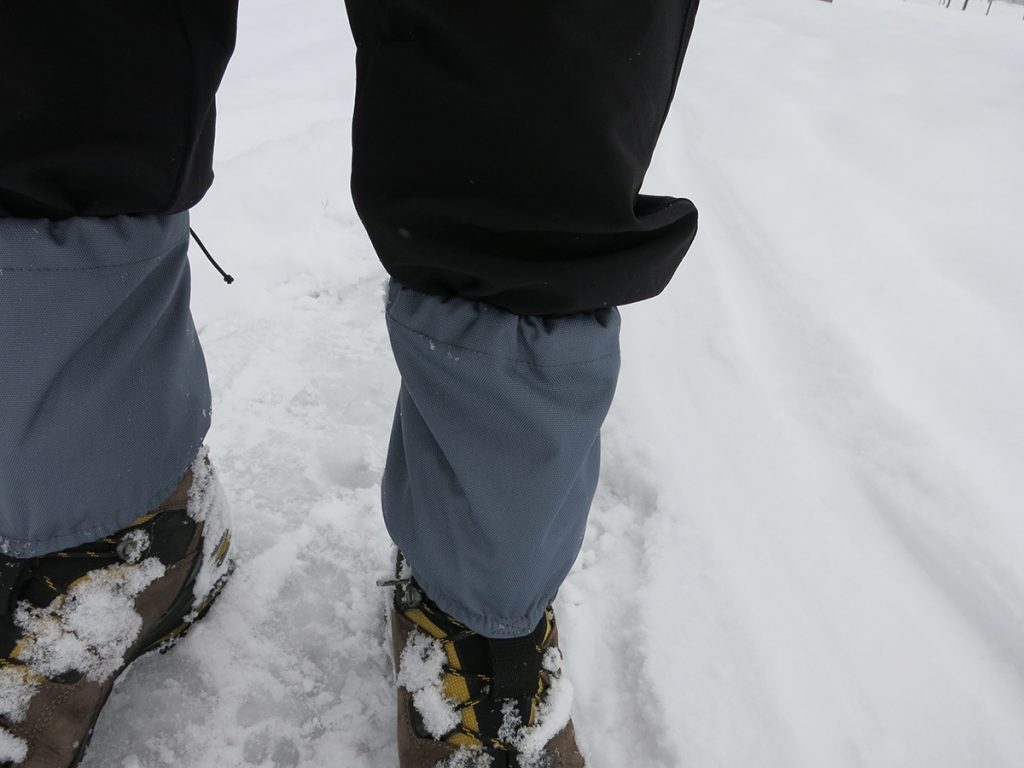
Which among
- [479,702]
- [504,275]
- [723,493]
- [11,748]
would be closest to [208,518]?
[11,748]

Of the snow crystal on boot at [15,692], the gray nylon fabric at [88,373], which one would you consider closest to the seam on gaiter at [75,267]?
the gray nylon fabric at [88,373]

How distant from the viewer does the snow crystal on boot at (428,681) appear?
2.05ft

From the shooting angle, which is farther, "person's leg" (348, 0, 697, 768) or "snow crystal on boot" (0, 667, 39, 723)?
"snow crystal on boot" (0, 667, 39, 723)

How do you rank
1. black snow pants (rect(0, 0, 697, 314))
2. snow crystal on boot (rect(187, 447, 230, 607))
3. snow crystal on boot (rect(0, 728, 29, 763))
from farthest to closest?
snow crystal on boot (rect(187, 447, 230, 607)) < snow crystal on boot (rect(0, 728, 29, 763)) < black snow pants (rect(0, 0, 697, 314))

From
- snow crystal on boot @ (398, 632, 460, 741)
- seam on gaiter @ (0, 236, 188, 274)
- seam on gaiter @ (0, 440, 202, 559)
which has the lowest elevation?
snow crystal on boot @ (398, 632, 460, 741)

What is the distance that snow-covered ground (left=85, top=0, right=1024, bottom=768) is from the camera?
697 mm

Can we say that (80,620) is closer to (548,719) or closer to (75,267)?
(75,267)

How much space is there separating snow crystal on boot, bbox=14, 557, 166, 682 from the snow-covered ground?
10 cm

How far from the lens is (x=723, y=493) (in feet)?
3.11

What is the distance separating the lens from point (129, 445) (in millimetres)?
598

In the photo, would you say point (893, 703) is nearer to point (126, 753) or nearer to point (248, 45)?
point (126, 753)

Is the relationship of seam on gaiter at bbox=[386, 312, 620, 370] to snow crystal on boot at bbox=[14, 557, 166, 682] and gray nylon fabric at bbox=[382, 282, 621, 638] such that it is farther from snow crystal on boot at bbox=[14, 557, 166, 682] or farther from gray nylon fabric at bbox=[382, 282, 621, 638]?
snow crystal on boot at bbox=[14, 557, 166, 682]

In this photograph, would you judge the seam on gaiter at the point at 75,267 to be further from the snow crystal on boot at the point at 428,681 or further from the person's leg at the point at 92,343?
the snow crystal on boot at the point at 428,681

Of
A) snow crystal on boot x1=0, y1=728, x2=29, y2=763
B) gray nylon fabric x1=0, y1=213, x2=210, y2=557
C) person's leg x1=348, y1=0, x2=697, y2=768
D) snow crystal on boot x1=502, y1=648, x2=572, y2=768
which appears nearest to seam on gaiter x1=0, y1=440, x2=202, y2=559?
gray nylon fabric x1=0, y1=213, x2=210, y2=557
